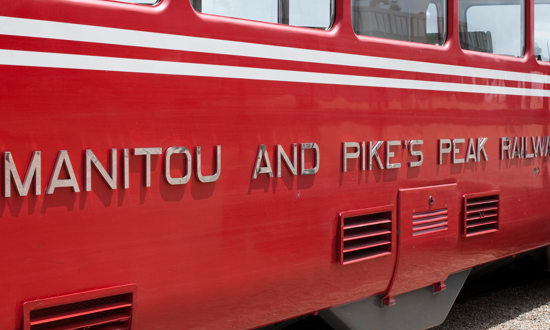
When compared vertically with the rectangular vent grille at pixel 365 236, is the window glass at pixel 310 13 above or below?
above

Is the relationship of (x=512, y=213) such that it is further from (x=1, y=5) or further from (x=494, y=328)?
(x=1, y=5)

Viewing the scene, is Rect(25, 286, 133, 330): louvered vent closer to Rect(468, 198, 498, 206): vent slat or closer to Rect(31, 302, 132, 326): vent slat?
Rect(31, 302, 132, 326): vent slat

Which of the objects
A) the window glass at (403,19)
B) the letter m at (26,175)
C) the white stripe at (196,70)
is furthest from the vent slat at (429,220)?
the letter m at (26,175)

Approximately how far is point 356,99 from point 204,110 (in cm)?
87

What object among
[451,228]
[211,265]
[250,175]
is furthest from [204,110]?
[451,228]

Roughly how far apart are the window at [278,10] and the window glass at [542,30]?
195 centimetres

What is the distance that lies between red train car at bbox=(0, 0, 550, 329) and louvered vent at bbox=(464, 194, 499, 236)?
0.01 m

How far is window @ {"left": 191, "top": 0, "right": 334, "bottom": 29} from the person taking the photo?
255cm

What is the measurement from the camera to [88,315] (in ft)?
7.36

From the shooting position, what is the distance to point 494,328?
434cm

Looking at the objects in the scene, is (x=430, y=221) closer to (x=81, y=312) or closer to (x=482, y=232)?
(x=482, y=232)

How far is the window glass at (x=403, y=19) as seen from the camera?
3129 millimetres

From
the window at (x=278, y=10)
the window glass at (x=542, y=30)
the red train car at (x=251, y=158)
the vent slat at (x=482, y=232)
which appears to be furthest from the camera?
the window glass at (x=542, y=30)

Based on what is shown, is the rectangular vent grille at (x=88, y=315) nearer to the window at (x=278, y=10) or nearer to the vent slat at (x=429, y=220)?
the window at (x=278, y=10)
